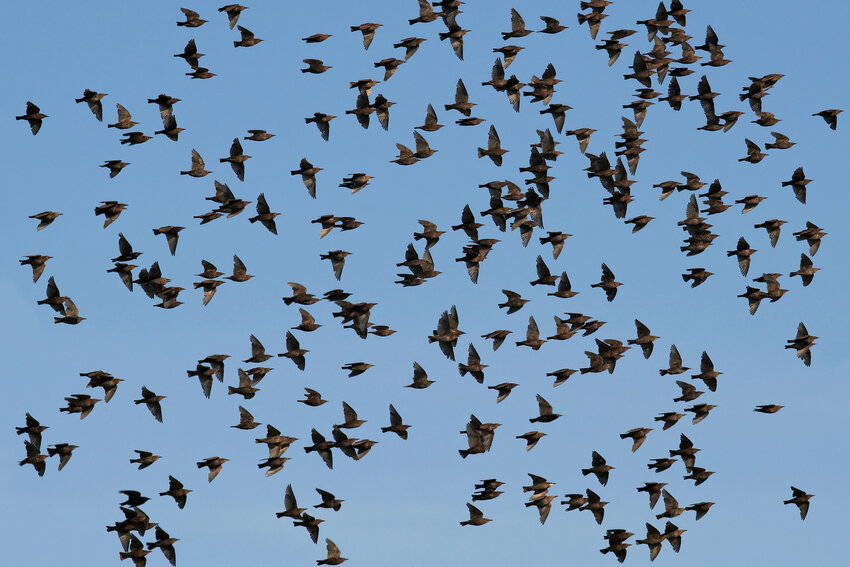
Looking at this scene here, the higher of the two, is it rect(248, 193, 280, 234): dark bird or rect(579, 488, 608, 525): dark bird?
rect(248, 193, 280, 234): dark bird

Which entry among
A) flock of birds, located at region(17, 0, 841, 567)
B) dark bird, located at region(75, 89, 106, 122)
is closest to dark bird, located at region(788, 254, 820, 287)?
flock of birds, located at region(17, 0, 841, 567)

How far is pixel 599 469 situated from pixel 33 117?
29.3 meters

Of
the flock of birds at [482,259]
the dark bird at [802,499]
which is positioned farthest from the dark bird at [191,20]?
the dark bird at [802,499]

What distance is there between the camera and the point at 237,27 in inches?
3319

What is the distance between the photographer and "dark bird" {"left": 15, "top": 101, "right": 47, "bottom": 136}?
81750 millimetres

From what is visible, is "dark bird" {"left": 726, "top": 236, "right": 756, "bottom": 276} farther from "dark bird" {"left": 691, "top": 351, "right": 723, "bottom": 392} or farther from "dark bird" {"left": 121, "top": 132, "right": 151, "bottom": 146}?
"dark bird" {"left": 121, "top": 132, "right": 151, "bottom": 146}

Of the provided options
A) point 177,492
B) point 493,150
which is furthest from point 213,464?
point 493,150

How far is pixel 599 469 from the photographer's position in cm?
8494

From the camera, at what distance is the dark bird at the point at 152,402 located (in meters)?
82.8

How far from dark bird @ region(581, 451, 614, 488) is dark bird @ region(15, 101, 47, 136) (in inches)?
1116

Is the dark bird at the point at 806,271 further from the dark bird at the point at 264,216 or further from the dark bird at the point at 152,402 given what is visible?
the dark bird at the point at 152,402

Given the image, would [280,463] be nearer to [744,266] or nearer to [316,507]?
[316,507]

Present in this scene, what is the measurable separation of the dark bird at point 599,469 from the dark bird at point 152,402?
19.0 m

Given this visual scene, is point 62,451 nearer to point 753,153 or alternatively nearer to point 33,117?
point 33,117
